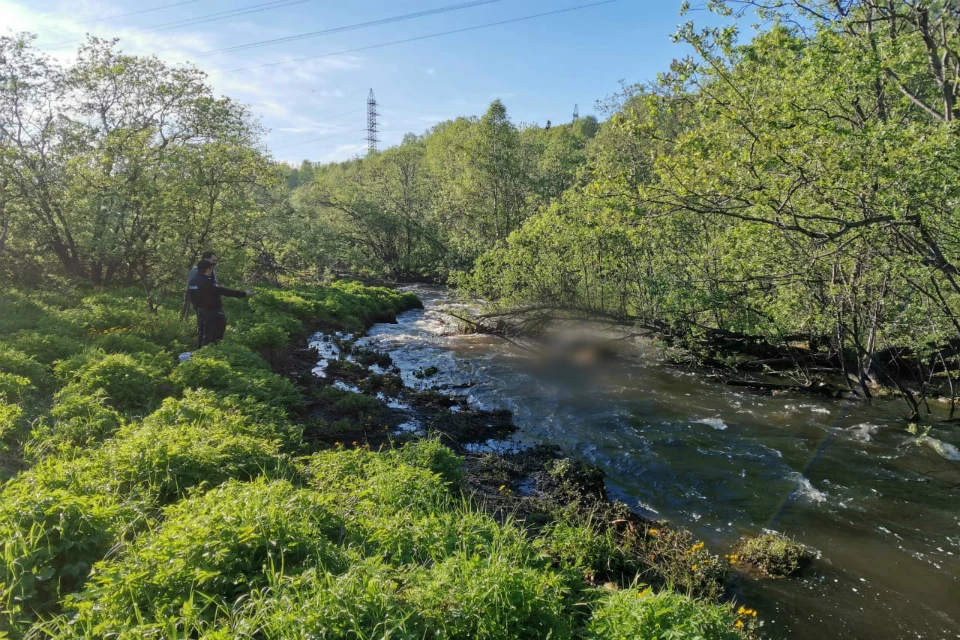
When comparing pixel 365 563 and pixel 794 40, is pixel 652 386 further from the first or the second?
pixel 365 563

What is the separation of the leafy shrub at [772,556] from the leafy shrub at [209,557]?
16.7 feet

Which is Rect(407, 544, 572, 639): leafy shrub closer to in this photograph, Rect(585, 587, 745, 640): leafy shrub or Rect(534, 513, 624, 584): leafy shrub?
Rect(585, 587, 745, 640): leafy shrub

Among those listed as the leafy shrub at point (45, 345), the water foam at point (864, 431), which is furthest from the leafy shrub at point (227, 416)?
the water foam at point (864, 431)

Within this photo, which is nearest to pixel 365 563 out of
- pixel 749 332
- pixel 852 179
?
pixel 852 179

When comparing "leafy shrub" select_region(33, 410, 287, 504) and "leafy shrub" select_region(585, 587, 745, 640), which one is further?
"leafy shrub" select_region(33, 410, 287, 504)

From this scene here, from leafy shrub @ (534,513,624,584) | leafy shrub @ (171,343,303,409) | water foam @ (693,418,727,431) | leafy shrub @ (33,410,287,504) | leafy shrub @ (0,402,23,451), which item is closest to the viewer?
leafy shrub @ (33,410,287,504)

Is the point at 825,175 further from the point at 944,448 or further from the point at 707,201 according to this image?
the point at 944,448

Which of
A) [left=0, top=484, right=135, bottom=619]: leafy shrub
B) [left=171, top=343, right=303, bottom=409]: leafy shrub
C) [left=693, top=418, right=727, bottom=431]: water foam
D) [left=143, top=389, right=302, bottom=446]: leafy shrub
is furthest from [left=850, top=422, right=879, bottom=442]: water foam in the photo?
[left=0, top=484, right=135, bottom=619]: leafy shrub

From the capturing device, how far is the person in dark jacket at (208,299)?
1003cm

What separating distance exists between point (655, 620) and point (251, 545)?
9.22 feet

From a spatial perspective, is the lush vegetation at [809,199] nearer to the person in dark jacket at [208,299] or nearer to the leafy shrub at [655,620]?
the leafy shrub at [655,620]

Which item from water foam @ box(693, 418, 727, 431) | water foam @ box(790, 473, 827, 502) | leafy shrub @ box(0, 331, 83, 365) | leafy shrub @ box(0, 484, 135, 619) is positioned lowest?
water foam @ box(790, 473, 827, 502)

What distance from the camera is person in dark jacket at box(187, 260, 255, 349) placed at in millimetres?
10031

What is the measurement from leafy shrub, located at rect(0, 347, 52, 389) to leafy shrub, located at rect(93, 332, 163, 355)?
178 cm
